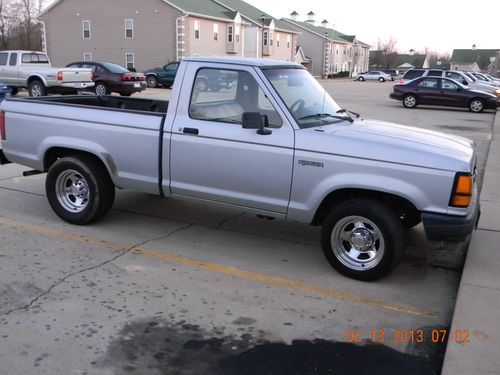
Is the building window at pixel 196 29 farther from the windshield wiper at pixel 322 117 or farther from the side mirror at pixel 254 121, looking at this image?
the side mirror at pixel 254 121

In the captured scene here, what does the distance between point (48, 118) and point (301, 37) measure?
→ 71.8 m

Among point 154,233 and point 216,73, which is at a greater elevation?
point 216,73

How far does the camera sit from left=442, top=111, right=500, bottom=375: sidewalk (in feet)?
10.9

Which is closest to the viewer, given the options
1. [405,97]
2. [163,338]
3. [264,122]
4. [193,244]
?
[163,338]

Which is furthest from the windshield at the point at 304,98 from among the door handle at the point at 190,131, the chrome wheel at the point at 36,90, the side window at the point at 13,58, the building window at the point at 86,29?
the building window at the point at 86,29

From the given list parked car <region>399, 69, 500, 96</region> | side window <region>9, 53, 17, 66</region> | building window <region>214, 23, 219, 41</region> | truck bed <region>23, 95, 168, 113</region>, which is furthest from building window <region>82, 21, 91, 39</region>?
truck bed <region>23, 95, 168, 113</region>

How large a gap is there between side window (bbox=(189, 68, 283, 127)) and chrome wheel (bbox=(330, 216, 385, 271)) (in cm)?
120

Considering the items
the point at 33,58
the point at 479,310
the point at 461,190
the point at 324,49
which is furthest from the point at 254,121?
the point at 324,49

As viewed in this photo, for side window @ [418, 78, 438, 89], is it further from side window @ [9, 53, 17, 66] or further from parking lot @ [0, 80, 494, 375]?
parking lot @ [0, 80, 494, 375]

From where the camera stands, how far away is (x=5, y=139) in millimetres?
6363

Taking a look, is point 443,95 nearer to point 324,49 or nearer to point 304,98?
point 304,98

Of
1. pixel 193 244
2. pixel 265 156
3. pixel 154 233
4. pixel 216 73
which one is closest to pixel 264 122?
pixel 265 156

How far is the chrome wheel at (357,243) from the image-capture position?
4664 mm

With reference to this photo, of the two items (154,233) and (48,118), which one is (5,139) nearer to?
(48,118)
